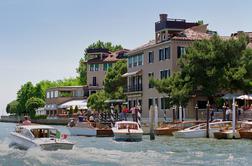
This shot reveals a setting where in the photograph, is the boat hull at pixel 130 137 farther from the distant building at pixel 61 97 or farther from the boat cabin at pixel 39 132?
the distant building at pixel 61 97

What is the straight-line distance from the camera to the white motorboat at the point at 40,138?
111 feet

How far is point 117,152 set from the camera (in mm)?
36094

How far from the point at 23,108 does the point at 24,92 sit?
3485 mm

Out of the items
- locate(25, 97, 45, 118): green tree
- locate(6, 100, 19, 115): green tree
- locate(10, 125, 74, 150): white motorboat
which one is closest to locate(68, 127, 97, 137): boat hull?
locate(10, 125, 74, 150): white motorboat

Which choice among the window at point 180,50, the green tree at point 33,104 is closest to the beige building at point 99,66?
the green tree at point 33,104

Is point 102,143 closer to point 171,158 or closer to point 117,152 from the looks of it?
point 117,152

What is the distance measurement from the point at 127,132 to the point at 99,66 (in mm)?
59496

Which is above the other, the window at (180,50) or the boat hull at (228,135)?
the window at (180,50)

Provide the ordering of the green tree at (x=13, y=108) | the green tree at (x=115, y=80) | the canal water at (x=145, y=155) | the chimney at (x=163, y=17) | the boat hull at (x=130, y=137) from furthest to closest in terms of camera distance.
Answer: the green tree at (x=13, y=108)
the green tree at (x=115, y=80)
the chimney at (x=163, y=17)
the boat hull at (x=130, y=137)
the canal water at (x=145, y=155)

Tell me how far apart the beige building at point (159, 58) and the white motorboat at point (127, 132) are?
18946 mm

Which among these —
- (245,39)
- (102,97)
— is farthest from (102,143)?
(102,97)

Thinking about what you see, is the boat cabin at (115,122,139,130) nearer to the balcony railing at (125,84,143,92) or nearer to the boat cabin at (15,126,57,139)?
the boat cabin at (15,126,57,139)

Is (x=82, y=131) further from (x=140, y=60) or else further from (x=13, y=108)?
(x=13, y=108)

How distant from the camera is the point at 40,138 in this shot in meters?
35.5
